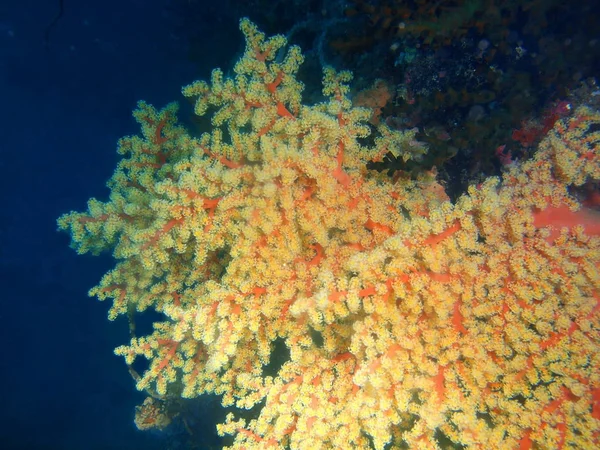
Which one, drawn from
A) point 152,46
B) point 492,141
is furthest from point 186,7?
point 492,141

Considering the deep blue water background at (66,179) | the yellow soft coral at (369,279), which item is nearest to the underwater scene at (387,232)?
the yellow soft coral at (369,279)

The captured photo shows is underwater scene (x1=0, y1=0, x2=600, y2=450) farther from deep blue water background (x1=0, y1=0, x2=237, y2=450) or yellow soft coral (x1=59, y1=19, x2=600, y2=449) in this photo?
deep blue water background (x1=0, y1=0, x2=237, y2=450)

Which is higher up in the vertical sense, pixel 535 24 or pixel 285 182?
pixel 535 24

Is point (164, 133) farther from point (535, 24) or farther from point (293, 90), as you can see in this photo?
point (535, 24)

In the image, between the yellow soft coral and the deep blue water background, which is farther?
the deep blue water background

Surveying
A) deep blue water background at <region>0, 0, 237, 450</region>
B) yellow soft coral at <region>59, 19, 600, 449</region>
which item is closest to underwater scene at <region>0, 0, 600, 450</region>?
yellow soft coral at <region>59, 19, 600, 449</region>

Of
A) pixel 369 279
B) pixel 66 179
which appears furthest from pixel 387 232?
pixel 66 179

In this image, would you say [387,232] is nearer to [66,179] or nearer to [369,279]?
[369,279]
